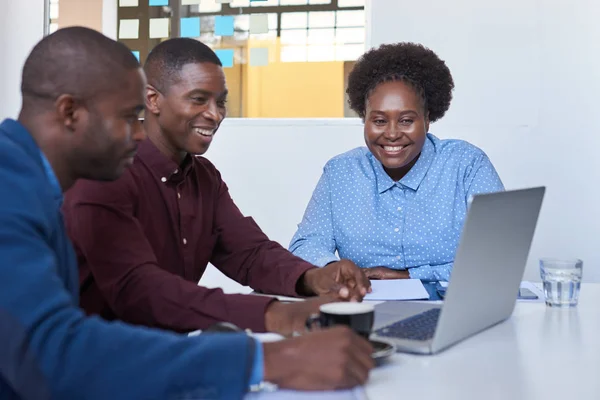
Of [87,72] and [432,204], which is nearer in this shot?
[87,72]

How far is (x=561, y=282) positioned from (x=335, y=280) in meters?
0.51

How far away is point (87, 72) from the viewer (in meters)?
1.07

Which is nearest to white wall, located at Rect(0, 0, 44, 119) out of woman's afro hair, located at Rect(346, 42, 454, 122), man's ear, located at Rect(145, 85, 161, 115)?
woman's afro hair, located at Rect(346, 42, 454, 122)

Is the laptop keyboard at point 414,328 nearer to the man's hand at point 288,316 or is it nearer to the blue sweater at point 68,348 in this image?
the man's hand at point 288,316

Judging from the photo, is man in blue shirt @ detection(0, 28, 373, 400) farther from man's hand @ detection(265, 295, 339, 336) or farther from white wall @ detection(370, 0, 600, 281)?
white wall @ detection(370, 0, 600, 281)

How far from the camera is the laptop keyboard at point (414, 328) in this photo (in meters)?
1.21

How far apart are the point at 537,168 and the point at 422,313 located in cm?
229

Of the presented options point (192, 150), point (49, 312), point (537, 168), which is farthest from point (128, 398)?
point (537, 168)

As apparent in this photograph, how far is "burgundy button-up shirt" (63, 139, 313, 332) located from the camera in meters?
1.36

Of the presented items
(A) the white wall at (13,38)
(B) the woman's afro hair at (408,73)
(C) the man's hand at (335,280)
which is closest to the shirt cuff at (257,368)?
(C) the man's hand at (335,280)

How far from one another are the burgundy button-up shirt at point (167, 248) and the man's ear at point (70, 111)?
0.41 m

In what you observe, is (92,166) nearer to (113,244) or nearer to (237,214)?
(113,244)

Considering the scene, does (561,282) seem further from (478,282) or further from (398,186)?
(398,186)

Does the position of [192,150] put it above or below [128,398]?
above
